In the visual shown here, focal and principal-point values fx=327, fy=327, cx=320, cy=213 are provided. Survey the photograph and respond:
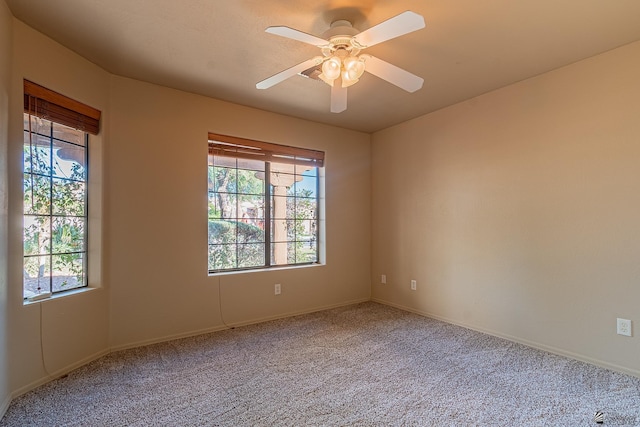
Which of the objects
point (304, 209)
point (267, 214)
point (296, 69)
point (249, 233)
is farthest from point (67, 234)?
point (304, 209)

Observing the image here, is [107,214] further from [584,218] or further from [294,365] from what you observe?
[584,218]

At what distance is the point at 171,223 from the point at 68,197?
0.81 metres

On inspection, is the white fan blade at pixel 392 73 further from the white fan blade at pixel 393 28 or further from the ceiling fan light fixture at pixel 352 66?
the white fan blade at pixel 393 28

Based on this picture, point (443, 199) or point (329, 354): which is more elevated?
point (443, 199)

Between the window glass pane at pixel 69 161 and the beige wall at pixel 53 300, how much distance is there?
0.08m

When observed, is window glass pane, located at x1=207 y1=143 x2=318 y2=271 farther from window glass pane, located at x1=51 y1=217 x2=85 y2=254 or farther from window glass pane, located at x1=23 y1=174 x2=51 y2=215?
window glass pane, located at x1=23 y1=174 x2=51 y2=215

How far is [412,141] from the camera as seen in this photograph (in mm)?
4016

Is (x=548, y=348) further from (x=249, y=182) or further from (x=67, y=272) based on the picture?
(x=67, y=272)

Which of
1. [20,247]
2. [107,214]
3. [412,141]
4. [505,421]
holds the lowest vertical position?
[505,421]

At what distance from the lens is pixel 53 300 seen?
2330 mm

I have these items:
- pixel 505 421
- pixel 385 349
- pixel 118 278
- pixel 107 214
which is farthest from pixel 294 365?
pixel 107 214

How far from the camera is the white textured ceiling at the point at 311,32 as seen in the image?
6.39 feet

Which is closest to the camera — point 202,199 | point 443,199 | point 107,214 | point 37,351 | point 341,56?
point 341,56

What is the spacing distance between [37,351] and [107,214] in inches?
42.6
